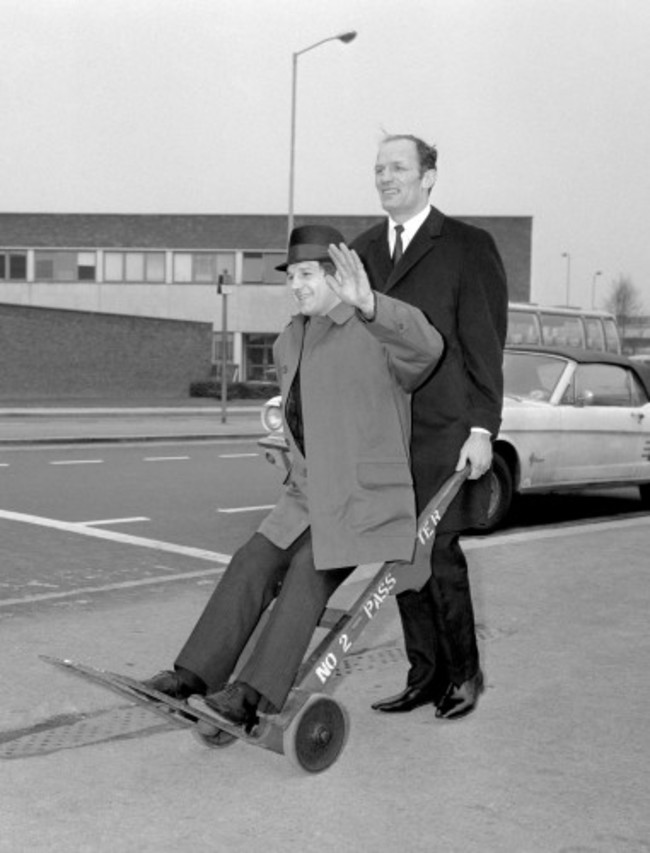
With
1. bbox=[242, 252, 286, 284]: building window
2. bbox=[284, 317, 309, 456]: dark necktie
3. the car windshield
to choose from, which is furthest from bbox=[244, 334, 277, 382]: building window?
bbox=[284, 317, 309, 456]: dark necktie

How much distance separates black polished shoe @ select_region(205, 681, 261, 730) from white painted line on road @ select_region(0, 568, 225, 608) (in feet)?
10.6

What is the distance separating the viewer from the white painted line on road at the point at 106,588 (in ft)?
23.2

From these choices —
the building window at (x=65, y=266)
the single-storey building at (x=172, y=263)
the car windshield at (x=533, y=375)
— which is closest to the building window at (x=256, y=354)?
the single-storey building at (x=172, y=263)

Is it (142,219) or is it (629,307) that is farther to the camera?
(629,307)

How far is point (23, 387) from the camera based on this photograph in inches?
1661

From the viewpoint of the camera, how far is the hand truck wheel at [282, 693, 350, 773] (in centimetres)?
395

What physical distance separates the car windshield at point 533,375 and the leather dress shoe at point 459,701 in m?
6.44

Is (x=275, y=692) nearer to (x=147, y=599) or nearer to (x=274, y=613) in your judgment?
(x=274, y=613)

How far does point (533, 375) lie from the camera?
1119 centimetres

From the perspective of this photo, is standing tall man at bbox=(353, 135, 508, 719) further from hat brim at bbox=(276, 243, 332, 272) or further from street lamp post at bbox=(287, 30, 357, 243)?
street lamp post at bbox=(287, 30, 357, 243)

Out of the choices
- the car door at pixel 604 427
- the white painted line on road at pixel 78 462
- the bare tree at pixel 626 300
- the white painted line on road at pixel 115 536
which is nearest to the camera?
the white painted line on road at pixel 115 536

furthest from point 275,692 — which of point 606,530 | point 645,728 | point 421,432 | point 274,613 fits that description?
point 606,530

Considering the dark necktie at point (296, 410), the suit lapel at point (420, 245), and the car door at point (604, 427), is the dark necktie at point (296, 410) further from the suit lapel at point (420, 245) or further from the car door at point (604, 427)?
the car door at point (604, 427)

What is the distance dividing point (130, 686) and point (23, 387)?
39.4 meters
